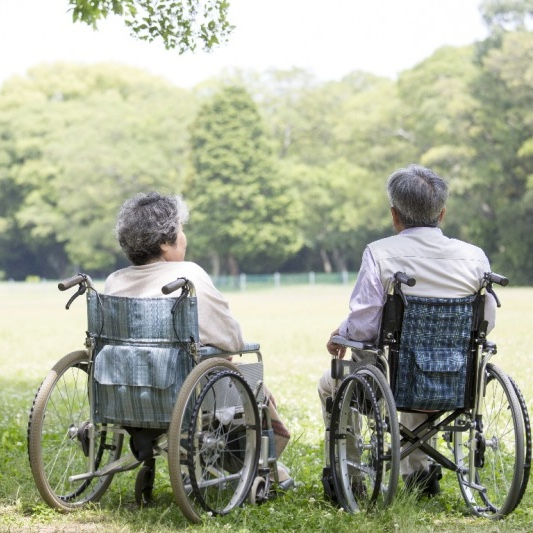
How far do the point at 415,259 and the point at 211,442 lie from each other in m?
1.05

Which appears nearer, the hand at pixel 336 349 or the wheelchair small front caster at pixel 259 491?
the wheelchair small front caster at pixel 259 491

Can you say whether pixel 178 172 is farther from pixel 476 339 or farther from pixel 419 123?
pixel 476 339

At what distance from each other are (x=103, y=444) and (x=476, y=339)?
1.63 metres

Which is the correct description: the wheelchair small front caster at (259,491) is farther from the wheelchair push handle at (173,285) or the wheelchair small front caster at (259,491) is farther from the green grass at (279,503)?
the wheelchair push handle at (173,285)

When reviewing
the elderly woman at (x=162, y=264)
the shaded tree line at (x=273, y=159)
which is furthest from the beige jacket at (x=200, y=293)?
the shaded tree line at (x=273, y=159)

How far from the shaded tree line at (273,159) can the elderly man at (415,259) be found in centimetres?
4222

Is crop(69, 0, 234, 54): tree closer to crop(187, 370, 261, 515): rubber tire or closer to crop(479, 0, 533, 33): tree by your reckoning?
crop(187, 370, 261, 515): rubber tire

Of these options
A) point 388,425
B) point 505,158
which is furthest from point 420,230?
point 505,158

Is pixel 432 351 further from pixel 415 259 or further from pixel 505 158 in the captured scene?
pixel 505 158

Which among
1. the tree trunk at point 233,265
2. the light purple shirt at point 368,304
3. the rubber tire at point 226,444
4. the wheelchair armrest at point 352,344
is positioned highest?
the light purple shirt at point 368,304

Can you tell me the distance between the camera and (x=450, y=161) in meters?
49.2

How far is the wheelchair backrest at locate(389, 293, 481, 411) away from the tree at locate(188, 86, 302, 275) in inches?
2089

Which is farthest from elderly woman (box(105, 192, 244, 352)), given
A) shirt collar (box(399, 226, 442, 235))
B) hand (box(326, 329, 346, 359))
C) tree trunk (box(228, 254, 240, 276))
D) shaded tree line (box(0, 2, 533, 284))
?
tree trunk (box(228, 254, 240, 276))

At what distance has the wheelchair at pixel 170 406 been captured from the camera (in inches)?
153
